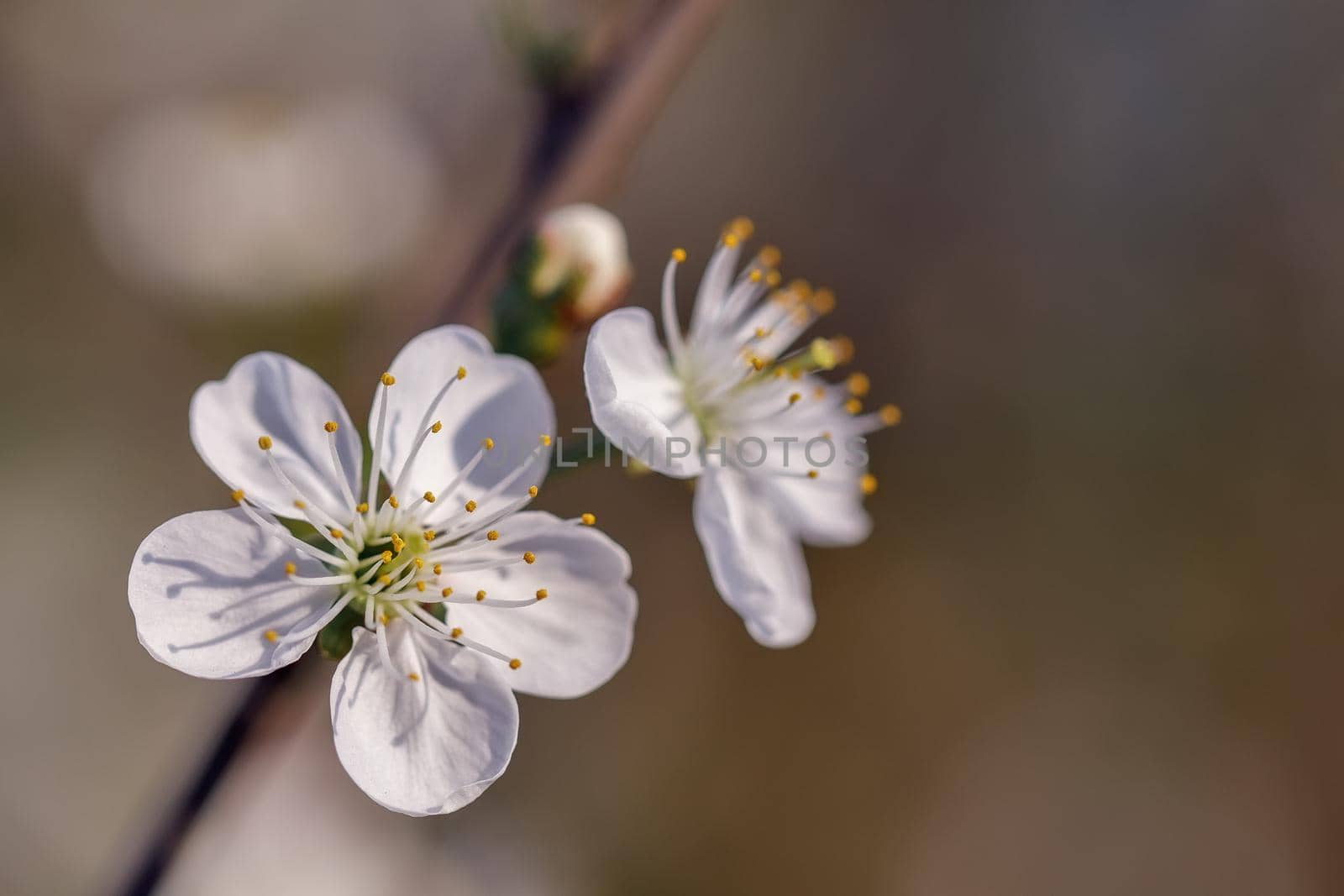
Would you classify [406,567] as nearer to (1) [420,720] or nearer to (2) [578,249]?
(1) [420,720]

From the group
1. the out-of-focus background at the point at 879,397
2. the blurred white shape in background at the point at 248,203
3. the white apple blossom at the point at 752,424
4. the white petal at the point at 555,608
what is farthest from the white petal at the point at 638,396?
the blurred white shape in background at the point at 248,203

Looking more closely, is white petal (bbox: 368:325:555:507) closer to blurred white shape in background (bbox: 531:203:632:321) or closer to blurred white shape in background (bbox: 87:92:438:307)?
blurred white shape in background (bbox: 531:203:632:321)

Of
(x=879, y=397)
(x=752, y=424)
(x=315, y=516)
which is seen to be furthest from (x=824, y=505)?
(x=879, y=397)

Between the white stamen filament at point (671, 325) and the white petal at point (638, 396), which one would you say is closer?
the white petal at point (638, 396)

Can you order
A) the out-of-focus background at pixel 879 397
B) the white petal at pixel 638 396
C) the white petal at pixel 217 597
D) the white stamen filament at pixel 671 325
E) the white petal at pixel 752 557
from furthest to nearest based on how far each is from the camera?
1. the out-of-focus background at pixel 879 397
2. the white stamen filament at pixel 671 325
3. the white petal at pixel 752 557
4. the white petal at pixel 638 396
5. the white petal at pixel 217 597

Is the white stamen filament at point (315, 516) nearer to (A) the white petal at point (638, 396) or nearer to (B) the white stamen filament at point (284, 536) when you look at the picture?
(B) the white stamen filament at point (284, 536)

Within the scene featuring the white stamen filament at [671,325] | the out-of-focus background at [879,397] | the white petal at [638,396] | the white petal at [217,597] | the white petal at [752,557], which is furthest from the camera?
the out-of-focus background at [879,397]
